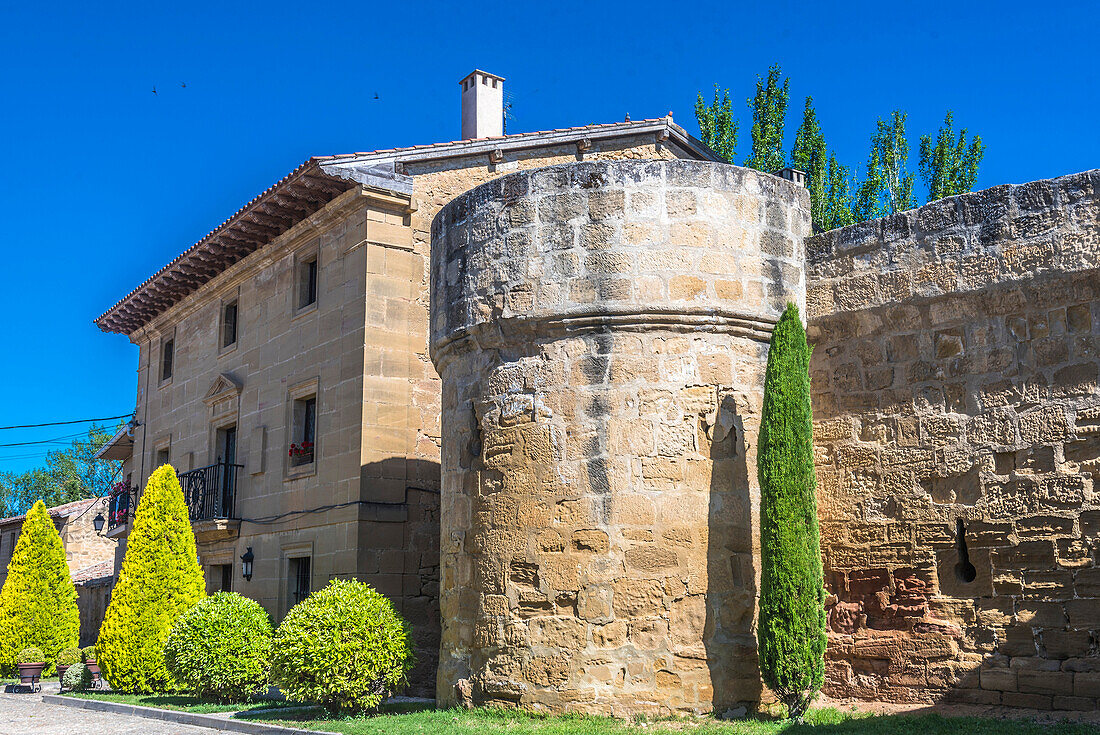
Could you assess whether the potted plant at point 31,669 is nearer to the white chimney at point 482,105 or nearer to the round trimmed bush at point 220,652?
the round trimmed bush at point 220,652

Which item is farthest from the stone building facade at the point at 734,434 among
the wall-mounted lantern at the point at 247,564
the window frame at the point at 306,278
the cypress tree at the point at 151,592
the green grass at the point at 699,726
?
the wall-mounted lantern at the point at 247,564

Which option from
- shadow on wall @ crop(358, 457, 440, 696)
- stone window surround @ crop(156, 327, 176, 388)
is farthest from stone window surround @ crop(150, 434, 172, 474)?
shadow on wall @ crop(358, 457, 440, 696)

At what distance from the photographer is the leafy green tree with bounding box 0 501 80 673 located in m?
20.0

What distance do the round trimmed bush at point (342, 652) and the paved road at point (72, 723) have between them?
1.03m

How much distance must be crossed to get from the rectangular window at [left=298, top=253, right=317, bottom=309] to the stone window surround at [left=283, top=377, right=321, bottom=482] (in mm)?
1382

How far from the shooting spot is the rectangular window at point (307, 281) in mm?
17109

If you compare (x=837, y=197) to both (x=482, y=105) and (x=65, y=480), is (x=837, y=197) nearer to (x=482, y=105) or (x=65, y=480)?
(x=482, y=105)

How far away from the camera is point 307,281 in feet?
56.8

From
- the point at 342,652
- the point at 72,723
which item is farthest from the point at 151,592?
the point at 342,652

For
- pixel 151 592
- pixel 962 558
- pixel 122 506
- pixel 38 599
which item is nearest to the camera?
pixel 962 558

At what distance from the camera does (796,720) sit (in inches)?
328

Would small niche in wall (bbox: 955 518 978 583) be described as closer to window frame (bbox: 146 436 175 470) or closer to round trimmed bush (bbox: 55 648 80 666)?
round trimmed bush (bbox: 55 648 80 666)

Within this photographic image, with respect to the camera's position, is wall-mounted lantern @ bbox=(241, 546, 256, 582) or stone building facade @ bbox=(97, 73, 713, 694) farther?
wall-mounted lantern @ bbox=(241, 546, 256, 582)

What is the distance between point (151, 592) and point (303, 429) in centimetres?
322
